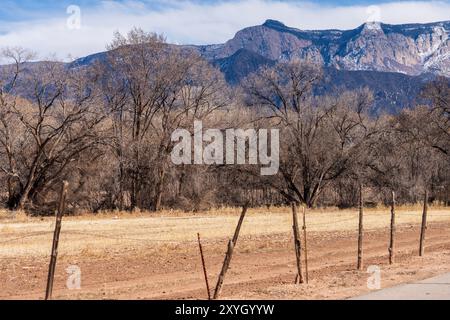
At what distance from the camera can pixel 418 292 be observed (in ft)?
43.9

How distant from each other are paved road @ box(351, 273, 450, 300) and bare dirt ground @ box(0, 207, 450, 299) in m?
0.71

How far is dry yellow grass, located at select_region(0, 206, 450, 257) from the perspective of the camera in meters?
24.9

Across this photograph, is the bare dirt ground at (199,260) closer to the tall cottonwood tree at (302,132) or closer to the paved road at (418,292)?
the paved road at (418,292)

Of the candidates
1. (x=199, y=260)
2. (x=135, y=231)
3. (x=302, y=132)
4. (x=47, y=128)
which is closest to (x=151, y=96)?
(x=47, y=128)

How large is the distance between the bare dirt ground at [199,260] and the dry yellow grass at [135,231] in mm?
51

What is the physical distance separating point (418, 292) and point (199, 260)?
32.3 feet

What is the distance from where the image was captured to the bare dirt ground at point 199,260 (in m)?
15.5

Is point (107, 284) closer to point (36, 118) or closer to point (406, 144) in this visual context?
point (36, 118)

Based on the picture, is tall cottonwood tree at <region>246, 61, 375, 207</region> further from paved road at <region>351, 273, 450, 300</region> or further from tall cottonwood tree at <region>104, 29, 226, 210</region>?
paved road at <region>351, 273, 450, 300</region>

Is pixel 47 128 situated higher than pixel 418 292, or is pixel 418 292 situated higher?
pixel 47 128

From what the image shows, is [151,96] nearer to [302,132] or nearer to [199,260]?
[302,132]

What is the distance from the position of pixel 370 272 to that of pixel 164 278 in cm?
557
